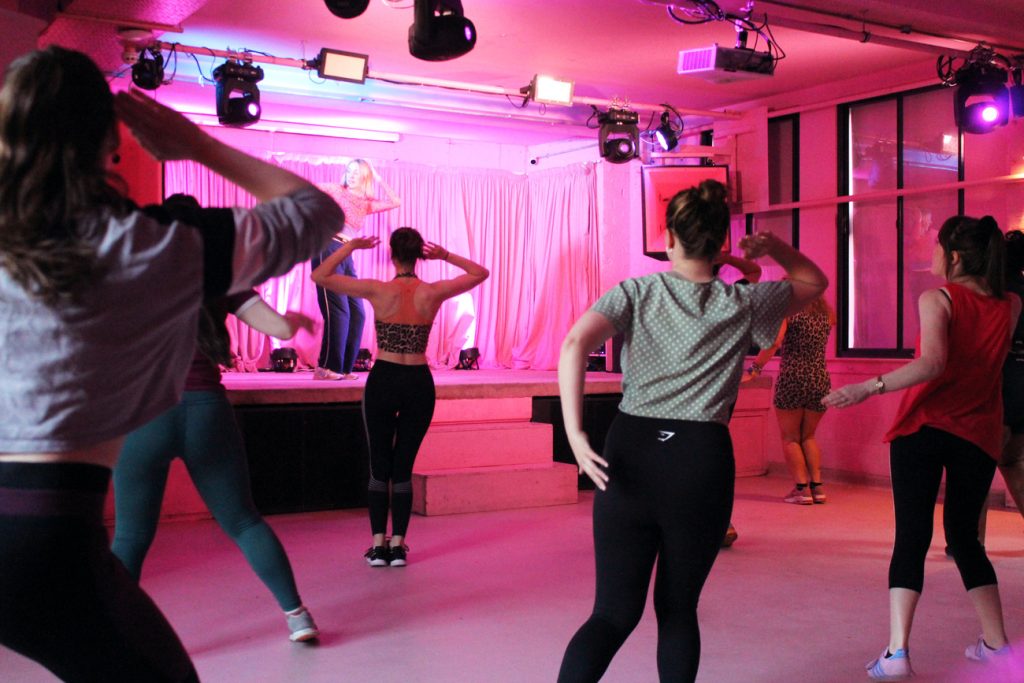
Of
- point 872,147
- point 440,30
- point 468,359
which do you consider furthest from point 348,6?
point 468,359

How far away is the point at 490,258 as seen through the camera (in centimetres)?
1126

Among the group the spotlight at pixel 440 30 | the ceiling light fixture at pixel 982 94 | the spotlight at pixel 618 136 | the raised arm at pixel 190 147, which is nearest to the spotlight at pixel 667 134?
the spotlight at pixel 618 136

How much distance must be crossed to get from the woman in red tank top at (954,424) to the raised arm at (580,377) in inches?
50.1

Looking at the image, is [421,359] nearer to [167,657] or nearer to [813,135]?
[167,657]

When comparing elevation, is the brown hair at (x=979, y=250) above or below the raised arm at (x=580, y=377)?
above

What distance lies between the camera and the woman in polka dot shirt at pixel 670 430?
85.0 inches

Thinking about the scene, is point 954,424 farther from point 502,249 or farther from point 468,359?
point 502,249

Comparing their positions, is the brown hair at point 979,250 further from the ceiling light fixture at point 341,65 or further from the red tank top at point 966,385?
the ceiling light fixture at point 341,65

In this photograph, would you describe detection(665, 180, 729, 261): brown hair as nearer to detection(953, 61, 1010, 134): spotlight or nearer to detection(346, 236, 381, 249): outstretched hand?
detection(346, 236, 381, 249): outstretched hand

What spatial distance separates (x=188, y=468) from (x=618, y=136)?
604 centimetres

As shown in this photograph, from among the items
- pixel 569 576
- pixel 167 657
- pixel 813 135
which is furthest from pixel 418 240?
pixel 813 135

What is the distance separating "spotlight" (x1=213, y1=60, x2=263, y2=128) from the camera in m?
7.04

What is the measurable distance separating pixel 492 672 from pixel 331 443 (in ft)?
11.2

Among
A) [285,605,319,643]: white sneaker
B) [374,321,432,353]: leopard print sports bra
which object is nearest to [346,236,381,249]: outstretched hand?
[374,321,432,353]: leopard print sports bra
